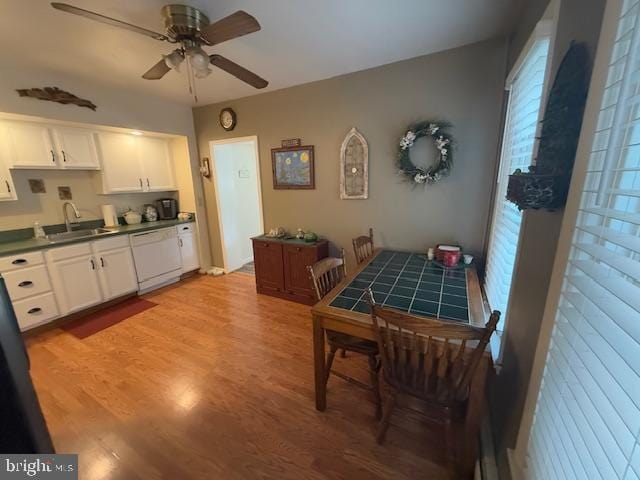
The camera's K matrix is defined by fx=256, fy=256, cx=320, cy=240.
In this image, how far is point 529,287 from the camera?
1.05 metres

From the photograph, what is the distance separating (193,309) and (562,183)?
11.1ft

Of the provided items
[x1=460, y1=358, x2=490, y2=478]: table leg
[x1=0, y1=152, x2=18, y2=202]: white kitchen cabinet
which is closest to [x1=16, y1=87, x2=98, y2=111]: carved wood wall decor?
[x1=0, y1=152, x2=18, y2=202]: white kitchen cabinet

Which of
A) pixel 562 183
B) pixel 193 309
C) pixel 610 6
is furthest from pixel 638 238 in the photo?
pixel 193 309

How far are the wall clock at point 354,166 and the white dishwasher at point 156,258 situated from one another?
2.62 meters

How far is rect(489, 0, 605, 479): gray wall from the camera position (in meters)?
0.81

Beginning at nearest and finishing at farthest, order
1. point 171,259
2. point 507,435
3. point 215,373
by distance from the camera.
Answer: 1. point 507,435
2. point 215,373
3. point 171,259

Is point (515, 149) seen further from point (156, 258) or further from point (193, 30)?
point (156, 258)

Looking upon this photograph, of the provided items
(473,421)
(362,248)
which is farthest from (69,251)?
(473,421)

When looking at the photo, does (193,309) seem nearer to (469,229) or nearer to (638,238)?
(469,229)

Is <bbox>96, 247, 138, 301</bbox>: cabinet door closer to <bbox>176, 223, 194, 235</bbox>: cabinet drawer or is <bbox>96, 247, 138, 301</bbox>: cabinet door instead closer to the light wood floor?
the light wood floor

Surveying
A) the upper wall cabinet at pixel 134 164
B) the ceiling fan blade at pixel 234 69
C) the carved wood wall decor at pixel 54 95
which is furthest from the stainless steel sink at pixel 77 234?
the ceiling fan blade at pixel 234 69

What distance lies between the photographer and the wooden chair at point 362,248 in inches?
97.0

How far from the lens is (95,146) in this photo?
3.12 metres

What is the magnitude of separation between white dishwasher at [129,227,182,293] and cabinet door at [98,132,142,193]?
27.2 inches
